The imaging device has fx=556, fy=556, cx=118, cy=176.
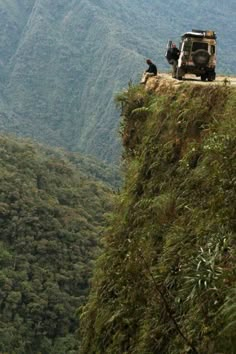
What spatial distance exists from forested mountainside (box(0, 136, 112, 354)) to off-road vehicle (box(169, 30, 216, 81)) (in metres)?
33.7

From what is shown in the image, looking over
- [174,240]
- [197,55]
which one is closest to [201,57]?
[197,55]

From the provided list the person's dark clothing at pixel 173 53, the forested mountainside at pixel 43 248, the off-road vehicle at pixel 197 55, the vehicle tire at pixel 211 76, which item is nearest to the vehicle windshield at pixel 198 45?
the off-road vehicle at pixel 197 55

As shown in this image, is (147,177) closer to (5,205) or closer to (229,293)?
(229,293)

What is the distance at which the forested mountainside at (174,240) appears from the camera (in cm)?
396

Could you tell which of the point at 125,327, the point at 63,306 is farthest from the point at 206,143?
the point at 63,306

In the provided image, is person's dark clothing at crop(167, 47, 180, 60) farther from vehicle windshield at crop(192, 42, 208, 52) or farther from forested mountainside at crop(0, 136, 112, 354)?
forested mountainside at crop(0, 136, 112, 354)

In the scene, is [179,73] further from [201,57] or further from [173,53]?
[173,53]

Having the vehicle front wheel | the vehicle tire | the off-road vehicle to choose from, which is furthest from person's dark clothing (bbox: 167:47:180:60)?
the vehicle front wheel

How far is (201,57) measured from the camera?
32.1 feet

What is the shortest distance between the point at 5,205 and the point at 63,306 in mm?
15672

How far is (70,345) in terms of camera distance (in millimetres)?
50156

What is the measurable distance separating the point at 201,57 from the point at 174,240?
5451 millimetres

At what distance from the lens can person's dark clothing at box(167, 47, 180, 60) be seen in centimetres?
1063

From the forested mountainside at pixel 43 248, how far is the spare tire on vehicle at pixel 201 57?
3382 centimetres
